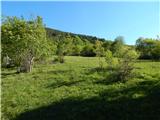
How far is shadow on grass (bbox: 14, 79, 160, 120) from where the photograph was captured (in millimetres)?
13266

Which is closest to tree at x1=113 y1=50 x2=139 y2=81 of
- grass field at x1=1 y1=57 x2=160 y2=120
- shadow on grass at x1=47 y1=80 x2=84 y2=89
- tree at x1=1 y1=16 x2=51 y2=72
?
grass field at x1=1 y1=57 x2=160 y2=120

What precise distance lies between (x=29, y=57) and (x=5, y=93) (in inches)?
495

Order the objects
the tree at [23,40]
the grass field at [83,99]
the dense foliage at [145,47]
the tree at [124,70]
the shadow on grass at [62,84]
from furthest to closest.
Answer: the dense foliage at [145,47]
the tree at [23,40]
the tree at [124,70]
the shadow on grass at [62,84]
the grass field at [83,99]

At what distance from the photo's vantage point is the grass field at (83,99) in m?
13.6

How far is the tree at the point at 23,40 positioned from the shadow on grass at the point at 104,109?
1495cm

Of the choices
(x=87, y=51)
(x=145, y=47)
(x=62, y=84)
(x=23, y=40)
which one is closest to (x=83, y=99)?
(x=62, y=84)

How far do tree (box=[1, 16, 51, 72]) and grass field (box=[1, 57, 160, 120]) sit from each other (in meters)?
8.59

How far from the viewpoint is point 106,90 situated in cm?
1744

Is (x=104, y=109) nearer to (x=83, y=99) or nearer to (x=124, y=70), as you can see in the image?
(x=83, y=99)

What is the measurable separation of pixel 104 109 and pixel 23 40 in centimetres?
1750

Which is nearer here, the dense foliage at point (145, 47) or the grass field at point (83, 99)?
the grass field at point (83, 99)

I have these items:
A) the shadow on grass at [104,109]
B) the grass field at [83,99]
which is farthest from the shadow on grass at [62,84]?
the shadow on grass at [104,109]

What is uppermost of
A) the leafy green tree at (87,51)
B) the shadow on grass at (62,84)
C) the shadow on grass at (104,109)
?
the leafy green tree at (87,51)

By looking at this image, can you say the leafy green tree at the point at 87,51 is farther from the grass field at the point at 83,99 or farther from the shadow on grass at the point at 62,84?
the shadow on grass at the point at 62,84
